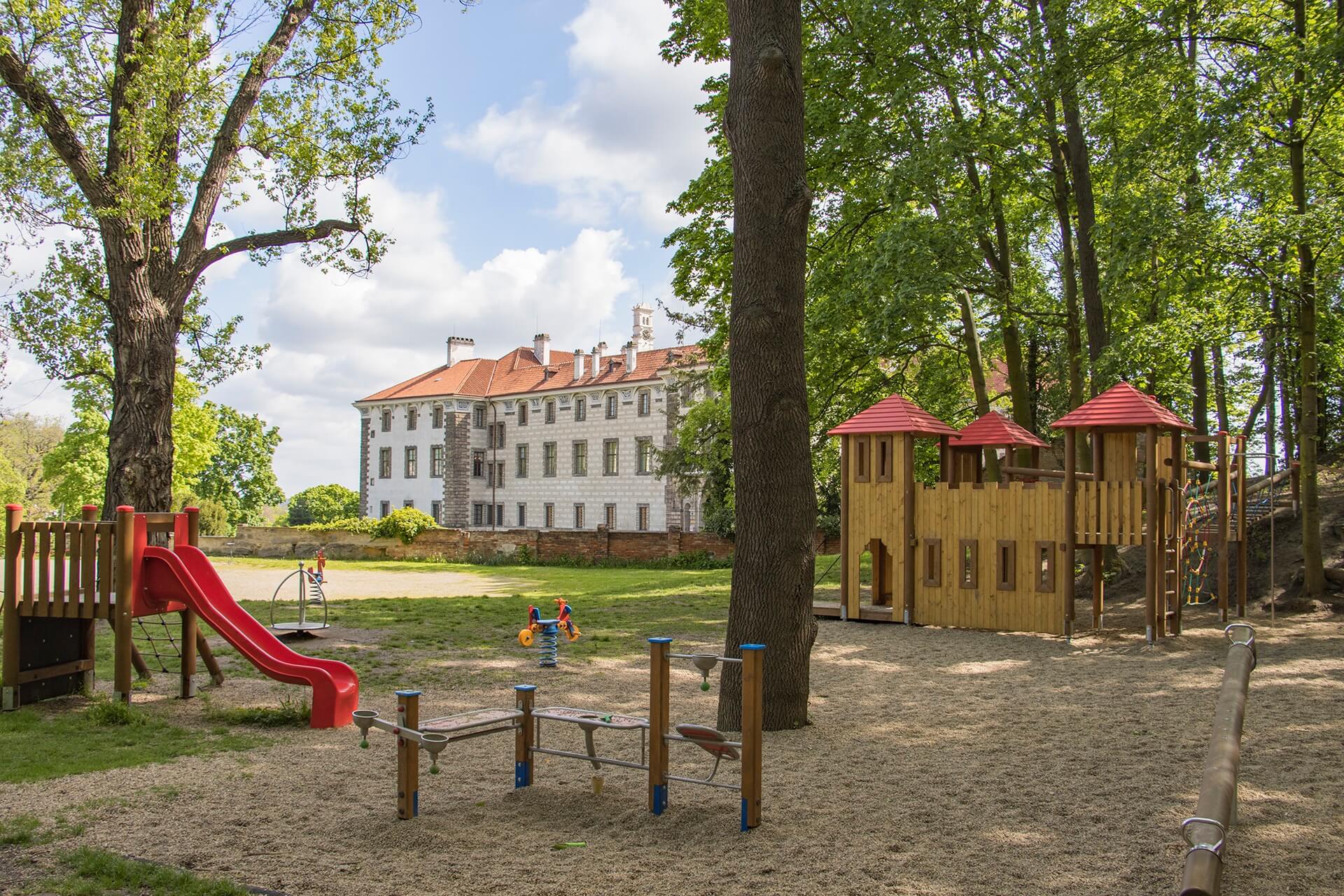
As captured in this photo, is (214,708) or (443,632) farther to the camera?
(443,632)

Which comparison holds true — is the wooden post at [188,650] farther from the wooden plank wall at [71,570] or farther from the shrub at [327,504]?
the shrub at [327,504]

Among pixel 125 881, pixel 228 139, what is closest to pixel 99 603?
pixel 125 881

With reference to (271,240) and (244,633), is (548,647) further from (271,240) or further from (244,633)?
(271,240)

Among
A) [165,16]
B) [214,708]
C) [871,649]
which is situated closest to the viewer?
[214,708]

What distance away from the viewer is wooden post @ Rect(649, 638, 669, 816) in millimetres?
6316

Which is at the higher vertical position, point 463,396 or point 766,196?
point 463,396

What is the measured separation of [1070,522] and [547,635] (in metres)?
7.71

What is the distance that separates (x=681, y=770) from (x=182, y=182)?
41.8 feet

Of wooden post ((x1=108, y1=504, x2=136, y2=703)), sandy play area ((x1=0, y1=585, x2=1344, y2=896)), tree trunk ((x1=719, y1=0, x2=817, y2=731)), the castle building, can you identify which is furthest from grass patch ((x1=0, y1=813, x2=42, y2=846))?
the castle building

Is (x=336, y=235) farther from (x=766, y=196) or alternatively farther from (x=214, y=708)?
(x=766, y=196)

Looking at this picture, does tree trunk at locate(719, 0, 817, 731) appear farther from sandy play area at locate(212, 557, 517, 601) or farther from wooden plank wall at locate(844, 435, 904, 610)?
sandy play area at locate(212, 557, 517, 601)

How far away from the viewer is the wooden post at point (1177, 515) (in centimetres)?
1529

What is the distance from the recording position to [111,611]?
9875 mm

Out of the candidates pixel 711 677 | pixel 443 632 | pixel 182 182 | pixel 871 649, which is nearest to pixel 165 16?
pixel 182 182
